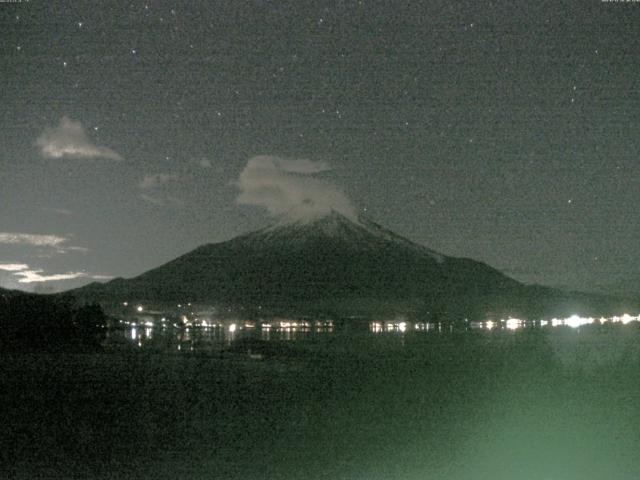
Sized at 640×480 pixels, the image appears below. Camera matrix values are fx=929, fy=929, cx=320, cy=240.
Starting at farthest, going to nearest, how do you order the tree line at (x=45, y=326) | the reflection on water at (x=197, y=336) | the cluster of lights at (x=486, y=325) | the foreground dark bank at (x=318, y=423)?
the cluster of lights at (x=486, y=325) < the reflection on water at (x=197, y=336) < the tree line at (x=45, y=326) < the foreground dark bank at (x=318, y=423)

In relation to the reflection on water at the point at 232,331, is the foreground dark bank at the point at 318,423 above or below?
below

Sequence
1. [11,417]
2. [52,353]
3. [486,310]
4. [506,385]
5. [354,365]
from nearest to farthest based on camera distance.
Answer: [11,417], [506,385], [354,365], [52,353], [486,310]

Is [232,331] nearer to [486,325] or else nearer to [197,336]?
[197,336]

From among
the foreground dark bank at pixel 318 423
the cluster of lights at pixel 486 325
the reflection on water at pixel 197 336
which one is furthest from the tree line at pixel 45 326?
the cluster of lights at pixel 486 325

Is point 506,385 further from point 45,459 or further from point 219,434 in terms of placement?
point 45,459

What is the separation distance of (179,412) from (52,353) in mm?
25608

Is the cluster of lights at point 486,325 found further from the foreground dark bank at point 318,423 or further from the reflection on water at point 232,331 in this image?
the foreground dark bank at point 318,423

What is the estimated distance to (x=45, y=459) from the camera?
44.9ft

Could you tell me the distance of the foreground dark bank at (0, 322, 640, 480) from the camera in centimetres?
1310

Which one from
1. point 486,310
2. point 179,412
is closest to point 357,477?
point 179,412

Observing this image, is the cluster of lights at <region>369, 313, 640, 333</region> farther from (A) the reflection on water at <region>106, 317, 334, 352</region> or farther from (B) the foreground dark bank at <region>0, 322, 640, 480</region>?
(B) the foreground dark bank at <region>0, 322, 640, 480</region>

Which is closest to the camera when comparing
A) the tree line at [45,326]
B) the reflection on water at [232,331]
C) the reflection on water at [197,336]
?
the tree line at [45,326]

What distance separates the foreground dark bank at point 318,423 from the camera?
13.1 meters

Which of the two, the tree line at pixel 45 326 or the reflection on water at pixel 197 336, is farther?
the reflection on water at pixel 197 336
